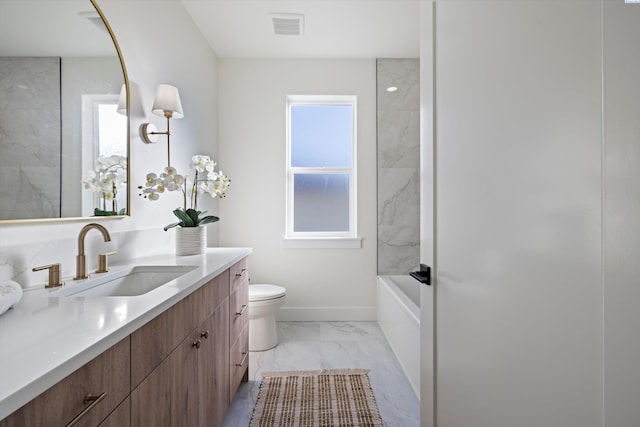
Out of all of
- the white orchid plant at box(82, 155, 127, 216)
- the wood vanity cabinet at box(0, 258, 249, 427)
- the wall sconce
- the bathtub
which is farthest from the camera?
the bathtub

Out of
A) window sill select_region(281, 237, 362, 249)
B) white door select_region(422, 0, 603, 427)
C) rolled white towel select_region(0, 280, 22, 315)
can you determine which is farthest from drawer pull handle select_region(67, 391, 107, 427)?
window sill select_region(281, 237, 362, 249)

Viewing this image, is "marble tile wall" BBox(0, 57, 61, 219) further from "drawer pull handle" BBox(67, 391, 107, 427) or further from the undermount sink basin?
"drawer pull handle" BBox(67, 391, 107, 427)

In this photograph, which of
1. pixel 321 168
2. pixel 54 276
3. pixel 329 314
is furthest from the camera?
pixel 321 168

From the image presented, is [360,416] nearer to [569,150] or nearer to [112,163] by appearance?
[569,150]

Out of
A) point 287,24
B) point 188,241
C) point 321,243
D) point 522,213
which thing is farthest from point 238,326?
point 287,24

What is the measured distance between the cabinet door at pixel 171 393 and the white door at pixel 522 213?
855 millimetres

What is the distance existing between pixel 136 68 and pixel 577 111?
1942 mm

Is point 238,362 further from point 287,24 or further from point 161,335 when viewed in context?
point 287,24

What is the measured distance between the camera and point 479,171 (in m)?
0.79

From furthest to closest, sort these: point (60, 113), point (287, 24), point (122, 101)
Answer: point (287, 24) → point (122, 101) → point (60, 113)

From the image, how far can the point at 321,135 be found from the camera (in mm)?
3207

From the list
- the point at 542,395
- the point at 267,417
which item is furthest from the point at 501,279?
the point at 267,417

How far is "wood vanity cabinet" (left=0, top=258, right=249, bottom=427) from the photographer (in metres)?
0.57

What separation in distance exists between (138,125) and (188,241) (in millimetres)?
694
